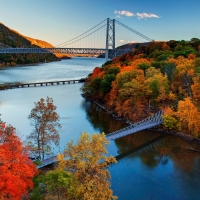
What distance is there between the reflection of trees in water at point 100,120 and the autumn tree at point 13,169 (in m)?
11.1

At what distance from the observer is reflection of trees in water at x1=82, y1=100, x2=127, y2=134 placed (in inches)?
829

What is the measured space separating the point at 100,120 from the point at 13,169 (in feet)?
48.7

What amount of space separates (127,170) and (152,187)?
6.56 feet

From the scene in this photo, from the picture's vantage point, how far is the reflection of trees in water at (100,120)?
21.1 meters

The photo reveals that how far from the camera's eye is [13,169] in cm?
879

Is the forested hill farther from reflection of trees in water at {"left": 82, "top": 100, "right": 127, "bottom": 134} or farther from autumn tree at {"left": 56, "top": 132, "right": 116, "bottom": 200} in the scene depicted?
autumn tree at {"left": 56, "top": 132, "right": 116, "bottom": 200}

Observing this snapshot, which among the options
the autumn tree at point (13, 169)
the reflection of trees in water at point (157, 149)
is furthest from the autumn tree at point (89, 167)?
the reflection of trees in water at point (157, 149)

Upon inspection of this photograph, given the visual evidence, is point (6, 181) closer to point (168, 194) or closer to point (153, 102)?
point (168, 194)

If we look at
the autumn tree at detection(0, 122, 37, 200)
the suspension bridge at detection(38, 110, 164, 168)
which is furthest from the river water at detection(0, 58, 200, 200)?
the autumn tree at detection(0, 122, 37, 200)

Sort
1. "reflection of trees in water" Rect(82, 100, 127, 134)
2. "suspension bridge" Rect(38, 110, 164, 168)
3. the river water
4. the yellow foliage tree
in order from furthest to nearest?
"reflection of trees in water" Rect(82, 100, 127, 134)
the yellow foliage tree
"suspension bridge" Rect(38, 110, 164, 168)
the river water

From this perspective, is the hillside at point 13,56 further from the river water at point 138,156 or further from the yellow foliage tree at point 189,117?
the yellow foliage tree at point 189,117

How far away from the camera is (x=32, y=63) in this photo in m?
97.4

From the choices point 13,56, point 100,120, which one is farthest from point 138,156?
point 13,56

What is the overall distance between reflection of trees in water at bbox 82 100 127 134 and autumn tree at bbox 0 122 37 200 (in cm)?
1108
